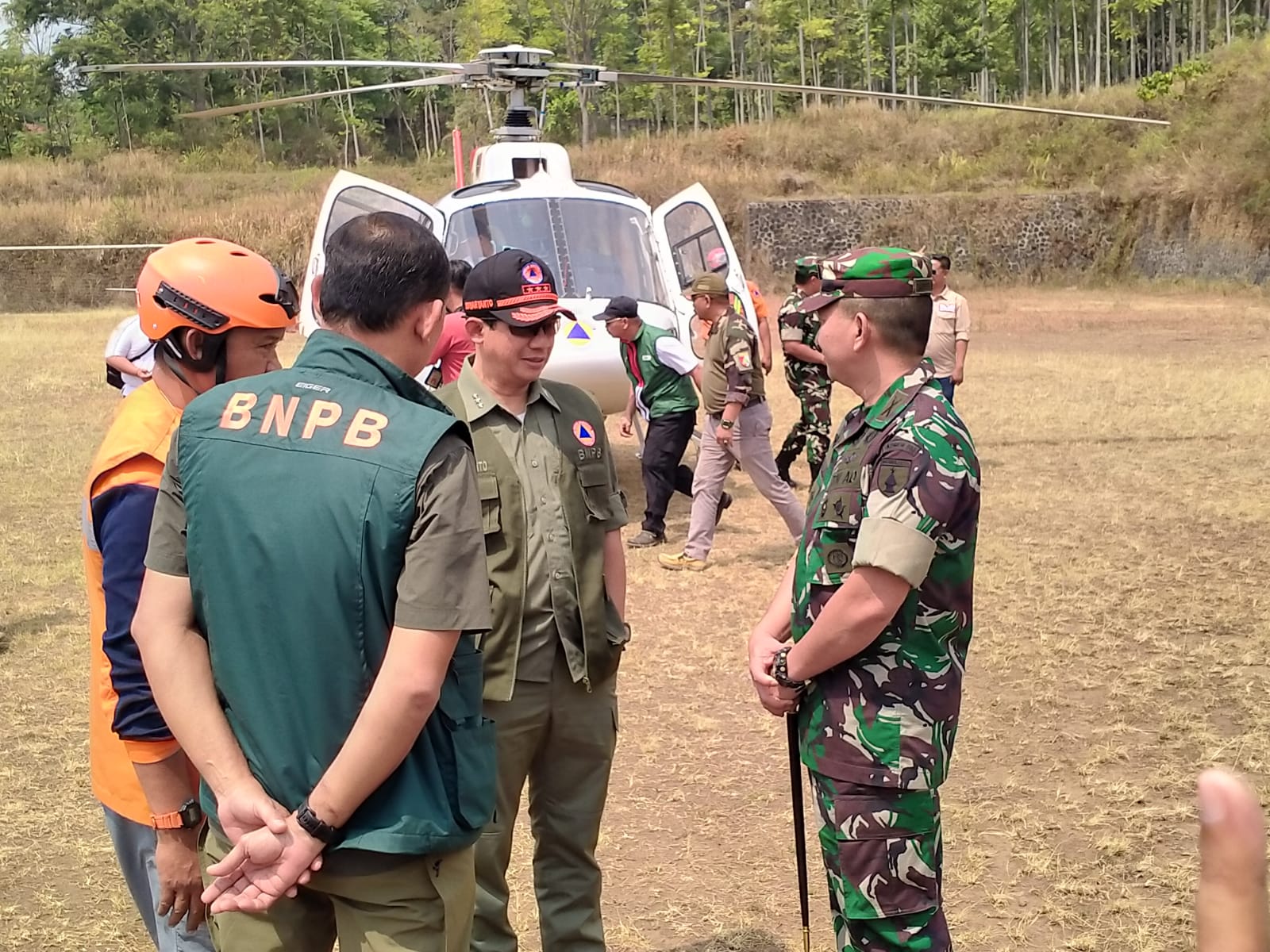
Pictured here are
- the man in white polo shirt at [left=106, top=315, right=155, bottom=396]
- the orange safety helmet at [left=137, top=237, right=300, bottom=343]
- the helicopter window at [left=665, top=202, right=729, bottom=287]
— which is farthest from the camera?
the helicopter window at [left=665, top=202, right=729, bottom=287]

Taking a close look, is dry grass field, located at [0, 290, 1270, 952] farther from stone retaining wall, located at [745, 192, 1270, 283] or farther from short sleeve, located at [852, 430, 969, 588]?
stone retaining wall, located at [745, 192, 1270, 283]

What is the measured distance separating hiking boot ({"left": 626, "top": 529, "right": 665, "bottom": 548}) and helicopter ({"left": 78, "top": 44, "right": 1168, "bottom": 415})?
3.35 ft

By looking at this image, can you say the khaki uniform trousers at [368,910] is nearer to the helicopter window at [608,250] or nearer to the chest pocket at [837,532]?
the chest pocket at [837,532]

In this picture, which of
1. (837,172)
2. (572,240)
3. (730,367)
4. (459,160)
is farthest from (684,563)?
(837,172)

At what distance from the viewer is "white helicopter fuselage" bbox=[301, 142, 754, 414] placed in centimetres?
820

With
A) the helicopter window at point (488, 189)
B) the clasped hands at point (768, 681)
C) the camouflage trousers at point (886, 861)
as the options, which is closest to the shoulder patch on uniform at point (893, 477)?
the clasped hands at point (768, 681)

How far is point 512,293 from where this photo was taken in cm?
291

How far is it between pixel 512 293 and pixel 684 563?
4454 millimetres

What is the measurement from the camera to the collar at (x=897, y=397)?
7.99ft

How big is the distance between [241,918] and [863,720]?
4.11 feet

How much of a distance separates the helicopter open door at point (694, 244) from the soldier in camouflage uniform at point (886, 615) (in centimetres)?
644

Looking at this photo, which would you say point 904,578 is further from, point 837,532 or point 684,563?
point 684,563

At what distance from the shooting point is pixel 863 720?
2422 mm

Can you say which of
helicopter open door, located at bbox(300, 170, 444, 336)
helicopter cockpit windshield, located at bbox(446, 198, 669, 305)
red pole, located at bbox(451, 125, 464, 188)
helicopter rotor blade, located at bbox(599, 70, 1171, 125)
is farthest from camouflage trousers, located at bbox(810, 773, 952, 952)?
red pole, located at bbox(451, 125, 464, 188)
